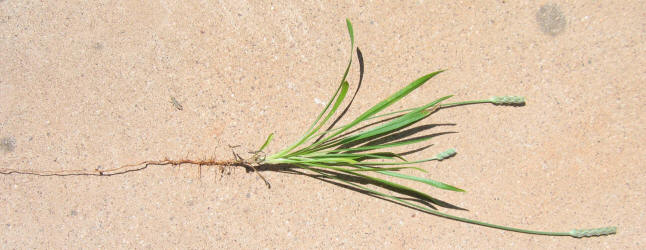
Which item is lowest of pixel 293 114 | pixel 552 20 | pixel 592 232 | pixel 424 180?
pixel 592 232

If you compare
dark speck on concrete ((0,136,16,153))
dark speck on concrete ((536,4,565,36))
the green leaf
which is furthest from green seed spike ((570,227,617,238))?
dark speck on concrete ((0,136,16,153))

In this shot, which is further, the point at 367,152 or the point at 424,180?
the point at 367,152

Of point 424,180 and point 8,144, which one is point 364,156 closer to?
point 424,180

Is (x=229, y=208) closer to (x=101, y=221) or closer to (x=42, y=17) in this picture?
(x=101, y=221)

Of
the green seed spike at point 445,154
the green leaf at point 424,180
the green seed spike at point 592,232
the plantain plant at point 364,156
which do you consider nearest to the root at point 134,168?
the plantain plant at point 364,156

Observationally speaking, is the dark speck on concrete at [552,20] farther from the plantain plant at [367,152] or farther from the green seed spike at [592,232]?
the green seed spike at [592,232]

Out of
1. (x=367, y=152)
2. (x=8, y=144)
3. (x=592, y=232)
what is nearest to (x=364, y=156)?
(x=367, y=152)
